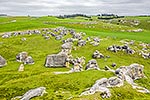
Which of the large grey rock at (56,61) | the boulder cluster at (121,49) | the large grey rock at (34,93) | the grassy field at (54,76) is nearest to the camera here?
the large grey rock at (34,93)

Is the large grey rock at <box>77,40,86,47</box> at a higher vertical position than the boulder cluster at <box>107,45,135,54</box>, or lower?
higher

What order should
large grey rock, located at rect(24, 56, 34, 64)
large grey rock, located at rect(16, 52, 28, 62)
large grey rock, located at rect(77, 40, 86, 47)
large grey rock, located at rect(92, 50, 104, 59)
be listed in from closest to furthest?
1. large grey rock, located at rect(24, 56, 34, 64)
2. large grey rock, located at rect(16, 52, 28, 62)
3. large grey rock, located at rect(92, 50, 104, 59)
4. large grey rock, located at rect(77, 40, 86, 47)

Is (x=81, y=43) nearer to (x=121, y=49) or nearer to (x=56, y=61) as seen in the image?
(x=121, y=49)

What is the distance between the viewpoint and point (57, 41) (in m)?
178

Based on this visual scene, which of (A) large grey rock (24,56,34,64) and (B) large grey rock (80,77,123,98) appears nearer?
(B) large grey rock (80,77,123,98)

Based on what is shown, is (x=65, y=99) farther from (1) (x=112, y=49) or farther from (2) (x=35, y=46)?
(2) (x=35, y=46)

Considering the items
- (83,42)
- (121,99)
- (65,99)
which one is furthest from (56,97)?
(83,42)

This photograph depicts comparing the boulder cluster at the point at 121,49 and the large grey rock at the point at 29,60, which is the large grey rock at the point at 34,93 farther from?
the boulder cluster at the point at 121,49

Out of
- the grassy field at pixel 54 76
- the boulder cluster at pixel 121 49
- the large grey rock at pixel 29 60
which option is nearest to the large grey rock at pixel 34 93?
the grassy field at pixel 54 76

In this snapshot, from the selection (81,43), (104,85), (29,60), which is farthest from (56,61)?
(81,43)

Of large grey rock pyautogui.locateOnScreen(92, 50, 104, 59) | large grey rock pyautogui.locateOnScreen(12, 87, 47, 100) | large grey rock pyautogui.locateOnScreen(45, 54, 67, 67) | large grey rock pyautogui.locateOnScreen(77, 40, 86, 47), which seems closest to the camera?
large grey rock pyautogui.locateOnScreen(12, 87, 47, 100)

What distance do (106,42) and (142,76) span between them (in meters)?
62.8

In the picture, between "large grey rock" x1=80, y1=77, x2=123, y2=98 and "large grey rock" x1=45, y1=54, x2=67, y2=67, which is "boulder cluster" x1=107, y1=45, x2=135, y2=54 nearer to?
"large grey rock" x1=45, y1=54, x2=67, y2=67

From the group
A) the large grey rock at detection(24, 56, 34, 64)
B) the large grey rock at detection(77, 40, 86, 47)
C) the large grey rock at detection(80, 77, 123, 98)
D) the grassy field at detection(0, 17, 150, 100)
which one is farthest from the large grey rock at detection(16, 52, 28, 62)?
the large grey rock at detection(80, 77, 123, 98)
